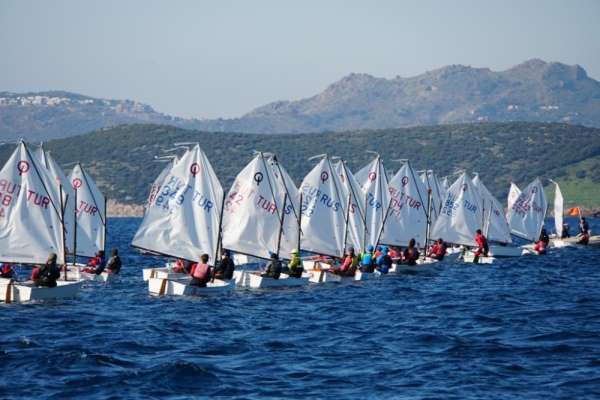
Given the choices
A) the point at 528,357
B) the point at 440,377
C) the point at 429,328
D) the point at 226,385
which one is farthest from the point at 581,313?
the point at 226,385

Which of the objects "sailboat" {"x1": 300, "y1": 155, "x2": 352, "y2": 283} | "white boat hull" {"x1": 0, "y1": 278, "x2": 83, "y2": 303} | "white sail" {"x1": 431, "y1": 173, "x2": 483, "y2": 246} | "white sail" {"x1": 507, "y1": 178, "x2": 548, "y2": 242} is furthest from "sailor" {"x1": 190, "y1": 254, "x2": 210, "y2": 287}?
"white sail" {"x1": 507, "y1": 178, "x2": 548, "y2": 242}

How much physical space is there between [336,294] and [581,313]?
10913mm

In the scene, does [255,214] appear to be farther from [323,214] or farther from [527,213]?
[527,213]

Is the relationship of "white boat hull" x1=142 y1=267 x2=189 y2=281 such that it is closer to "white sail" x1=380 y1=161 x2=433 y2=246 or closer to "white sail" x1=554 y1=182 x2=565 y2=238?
"white sail" x1=380 y1=161 x2=433 y2=246

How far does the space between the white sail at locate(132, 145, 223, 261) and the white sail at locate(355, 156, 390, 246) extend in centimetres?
1669

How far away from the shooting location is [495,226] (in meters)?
71.4

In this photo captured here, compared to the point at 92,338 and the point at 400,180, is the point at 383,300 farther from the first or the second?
the point at 400,180

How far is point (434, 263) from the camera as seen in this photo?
5747 cm

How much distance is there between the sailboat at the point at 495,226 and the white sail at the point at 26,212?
1484 inches

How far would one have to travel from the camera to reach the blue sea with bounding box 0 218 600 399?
2355cm

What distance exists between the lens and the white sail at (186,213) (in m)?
42.0

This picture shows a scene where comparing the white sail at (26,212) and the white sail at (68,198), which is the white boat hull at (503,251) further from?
the white sail at (26,212)

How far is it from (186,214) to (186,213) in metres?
0.04

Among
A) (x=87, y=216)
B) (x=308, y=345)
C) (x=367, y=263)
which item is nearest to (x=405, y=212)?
(x=367, y=263)
